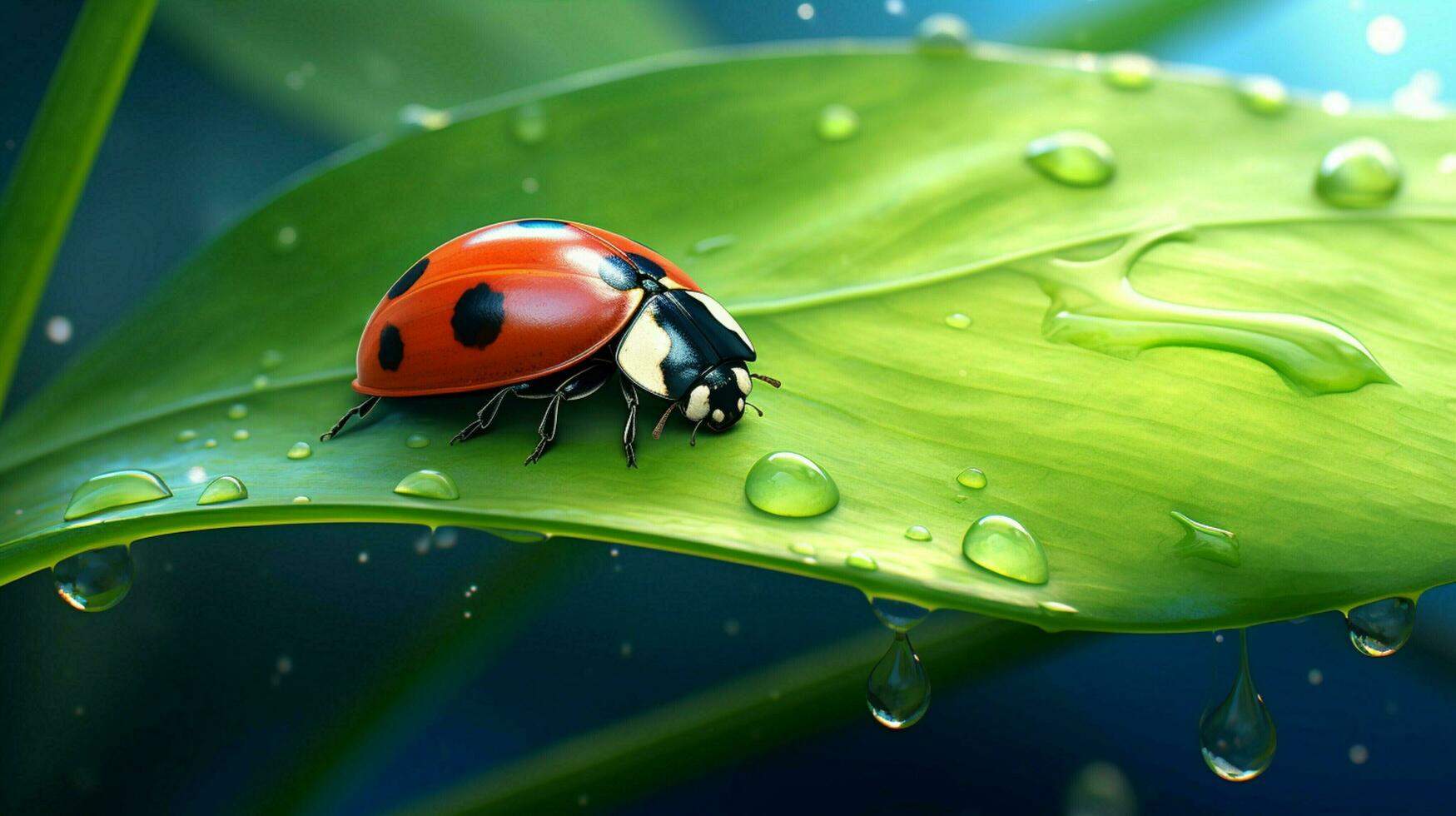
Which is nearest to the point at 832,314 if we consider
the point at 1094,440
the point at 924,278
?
the point at 924,278

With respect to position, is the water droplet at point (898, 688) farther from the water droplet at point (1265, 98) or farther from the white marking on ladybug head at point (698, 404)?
the water droplet at point (1265, 98)

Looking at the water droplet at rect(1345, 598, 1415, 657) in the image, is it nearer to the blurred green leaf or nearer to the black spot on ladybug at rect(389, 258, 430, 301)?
the black spot on ladybug at rect(389, 258, 430, 301)

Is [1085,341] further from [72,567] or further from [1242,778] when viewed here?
[72,567]

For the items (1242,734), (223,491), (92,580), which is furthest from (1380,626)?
(92,580)

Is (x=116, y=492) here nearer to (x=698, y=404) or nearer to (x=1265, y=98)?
(x=698, y=404)

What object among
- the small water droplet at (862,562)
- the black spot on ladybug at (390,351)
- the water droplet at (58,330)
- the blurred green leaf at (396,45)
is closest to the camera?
the small water droplet at (862,562)

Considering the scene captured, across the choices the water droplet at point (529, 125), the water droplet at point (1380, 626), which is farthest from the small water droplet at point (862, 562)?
the water droplet at point (529, 125)
